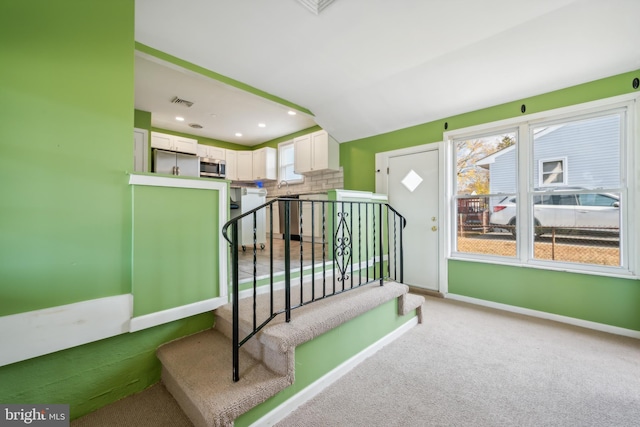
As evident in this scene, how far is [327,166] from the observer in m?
4.52

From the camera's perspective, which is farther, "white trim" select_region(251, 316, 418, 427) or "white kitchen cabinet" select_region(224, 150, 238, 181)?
"white kitchen cabinet" select_region(224, 150, 238, 181)

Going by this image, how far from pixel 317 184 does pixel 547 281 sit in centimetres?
369

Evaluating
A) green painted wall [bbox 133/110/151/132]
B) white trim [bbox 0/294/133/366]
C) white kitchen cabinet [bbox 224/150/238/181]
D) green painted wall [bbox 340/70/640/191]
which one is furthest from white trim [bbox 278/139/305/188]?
white trim [bbox 0/294/133/366]

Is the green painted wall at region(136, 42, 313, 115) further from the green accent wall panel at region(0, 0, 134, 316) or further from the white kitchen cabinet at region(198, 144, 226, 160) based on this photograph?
the white kitchen cabinet at region(198, 144, 226, 160)

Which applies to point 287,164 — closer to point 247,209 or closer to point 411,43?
point 247,209

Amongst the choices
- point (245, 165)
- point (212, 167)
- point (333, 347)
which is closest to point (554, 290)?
point (333, 347)

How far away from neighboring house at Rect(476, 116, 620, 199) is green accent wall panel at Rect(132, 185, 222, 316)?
335 centimetres

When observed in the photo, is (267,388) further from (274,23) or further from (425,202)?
(425,202)

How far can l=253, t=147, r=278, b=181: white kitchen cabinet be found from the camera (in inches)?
231

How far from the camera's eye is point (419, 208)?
3.72 metres

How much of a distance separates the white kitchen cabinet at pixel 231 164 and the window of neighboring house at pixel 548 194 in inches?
187

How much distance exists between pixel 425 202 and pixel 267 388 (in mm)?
3085

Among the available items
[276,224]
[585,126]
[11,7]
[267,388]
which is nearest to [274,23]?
[11,7]

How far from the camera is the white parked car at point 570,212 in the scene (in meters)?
2.53
